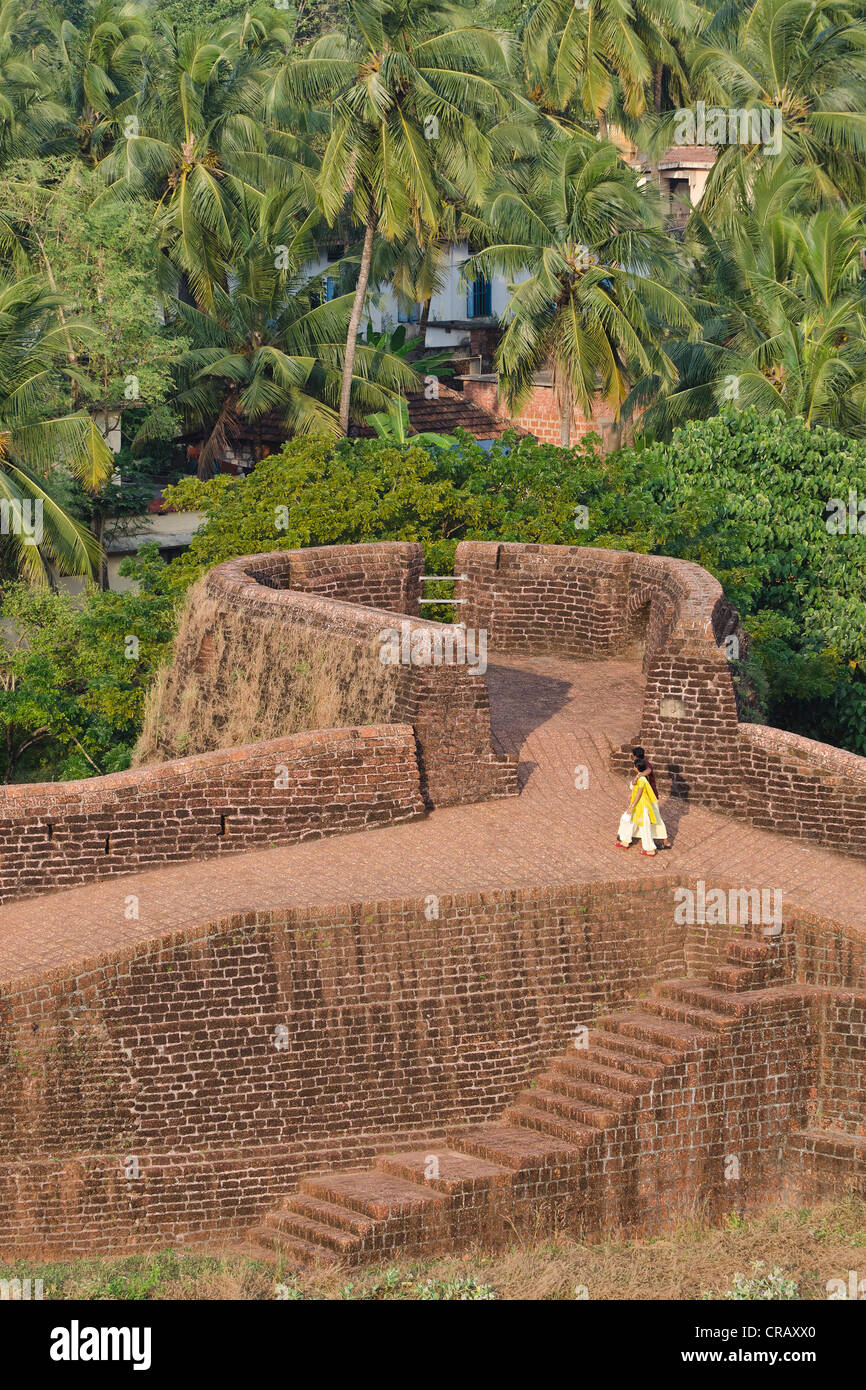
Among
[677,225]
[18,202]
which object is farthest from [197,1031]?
[677,225]

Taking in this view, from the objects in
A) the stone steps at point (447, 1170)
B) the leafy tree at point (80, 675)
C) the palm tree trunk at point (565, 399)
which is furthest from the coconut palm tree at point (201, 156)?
the stone steps at point (447, 1170)

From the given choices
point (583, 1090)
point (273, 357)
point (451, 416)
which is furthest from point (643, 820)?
point (451, 416)

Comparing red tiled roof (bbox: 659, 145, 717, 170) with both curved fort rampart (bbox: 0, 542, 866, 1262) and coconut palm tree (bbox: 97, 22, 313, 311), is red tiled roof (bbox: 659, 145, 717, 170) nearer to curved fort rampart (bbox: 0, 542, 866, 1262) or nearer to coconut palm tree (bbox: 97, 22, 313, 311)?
coconut palm tree (bbox: 97, 22, 313, 311)

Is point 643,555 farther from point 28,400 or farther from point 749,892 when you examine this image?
point 28,400

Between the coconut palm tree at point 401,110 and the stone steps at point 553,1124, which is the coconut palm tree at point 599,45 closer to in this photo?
the coconut palm tree at point 401,110

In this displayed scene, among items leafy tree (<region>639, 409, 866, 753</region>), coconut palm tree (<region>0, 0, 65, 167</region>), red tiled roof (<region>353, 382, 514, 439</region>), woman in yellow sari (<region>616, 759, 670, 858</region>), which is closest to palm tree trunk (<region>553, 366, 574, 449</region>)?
red tiled roof (<region>353, 382, 514, 439</region>)

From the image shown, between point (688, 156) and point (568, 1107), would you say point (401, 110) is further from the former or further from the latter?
point (568, 1107)
